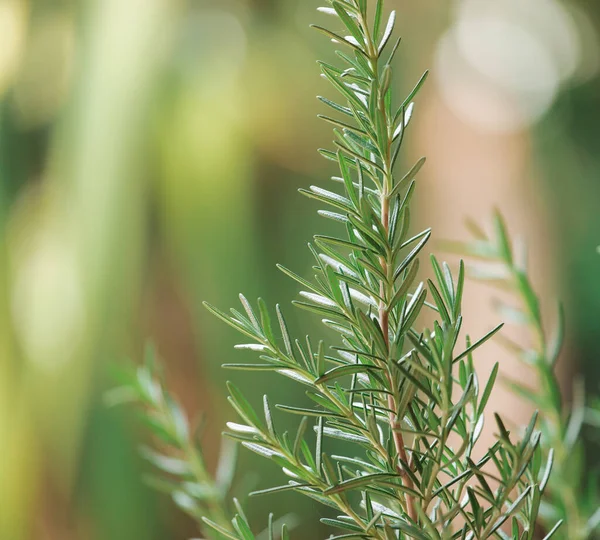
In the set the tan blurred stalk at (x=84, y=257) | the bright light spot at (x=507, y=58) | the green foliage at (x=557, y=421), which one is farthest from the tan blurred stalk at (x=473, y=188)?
the green foliage at (x=557, y=421)

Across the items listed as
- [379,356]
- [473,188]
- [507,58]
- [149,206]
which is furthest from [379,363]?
[507,58]

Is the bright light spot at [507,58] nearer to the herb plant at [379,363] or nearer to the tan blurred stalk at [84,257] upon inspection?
the tan blurred stalk at [84,257]

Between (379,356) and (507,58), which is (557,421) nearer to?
(379,356)

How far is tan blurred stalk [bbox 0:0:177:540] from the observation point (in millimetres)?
804

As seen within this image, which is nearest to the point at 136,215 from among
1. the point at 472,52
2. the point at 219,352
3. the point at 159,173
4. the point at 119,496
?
the point at 159,173

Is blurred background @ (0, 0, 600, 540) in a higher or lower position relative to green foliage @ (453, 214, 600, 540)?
lower

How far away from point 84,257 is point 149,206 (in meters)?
0.18

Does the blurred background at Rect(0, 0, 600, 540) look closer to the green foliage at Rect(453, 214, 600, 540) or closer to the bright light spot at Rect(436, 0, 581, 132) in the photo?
the bright light spot at Rect(436, 0, 581, 132)

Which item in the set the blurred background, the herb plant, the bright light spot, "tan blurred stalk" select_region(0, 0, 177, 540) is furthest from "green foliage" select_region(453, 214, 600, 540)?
the bright light spot

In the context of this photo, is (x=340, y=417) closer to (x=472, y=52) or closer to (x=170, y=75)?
(x=170, y=75)

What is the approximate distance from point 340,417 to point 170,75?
971mm

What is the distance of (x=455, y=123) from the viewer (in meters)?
0.88

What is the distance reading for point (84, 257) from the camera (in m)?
0.81

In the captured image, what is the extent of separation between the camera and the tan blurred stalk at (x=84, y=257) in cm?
80
